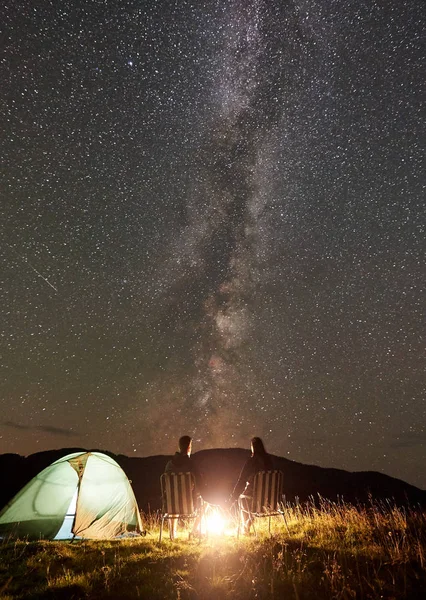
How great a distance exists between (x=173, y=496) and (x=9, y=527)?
10.2 ft

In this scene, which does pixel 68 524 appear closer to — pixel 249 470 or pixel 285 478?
pixel 249 470

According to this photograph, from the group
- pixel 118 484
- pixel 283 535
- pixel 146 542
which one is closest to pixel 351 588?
pixel 283 535

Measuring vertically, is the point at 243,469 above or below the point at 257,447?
below

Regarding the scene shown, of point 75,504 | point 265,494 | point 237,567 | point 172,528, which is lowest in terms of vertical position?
point 237,567

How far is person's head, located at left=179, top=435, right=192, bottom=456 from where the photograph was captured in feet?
21.3

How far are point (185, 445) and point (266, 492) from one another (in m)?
1.34

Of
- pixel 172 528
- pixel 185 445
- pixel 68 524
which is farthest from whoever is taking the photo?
pixel 68 524

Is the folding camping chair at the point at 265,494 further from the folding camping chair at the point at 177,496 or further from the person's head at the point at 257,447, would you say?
the folding camping chair at the point at 177,496

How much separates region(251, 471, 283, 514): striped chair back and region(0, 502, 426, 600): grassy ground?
0.34m

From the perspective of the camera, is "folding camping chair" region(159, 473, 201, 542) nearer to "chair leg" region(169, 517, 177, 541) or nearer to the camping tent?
"chair leg" region(169, 517, 177, 541)

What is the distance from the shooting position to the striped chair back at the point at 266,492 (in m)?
5.91

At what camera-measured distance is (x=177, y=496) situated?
19.8 feet

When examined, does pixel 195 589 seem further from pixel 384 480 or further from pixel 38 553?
pixel 384 480

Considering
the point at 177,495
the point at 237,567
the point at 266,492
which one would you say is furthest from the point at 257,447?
the point at 237,567
